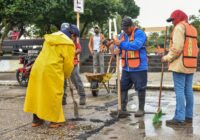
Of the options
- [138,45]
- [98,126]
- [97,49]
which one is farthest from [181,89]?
[97,49]

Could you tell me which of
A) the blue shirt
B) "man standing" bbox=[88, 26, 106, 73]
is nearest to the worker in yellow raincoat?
the blue shirt

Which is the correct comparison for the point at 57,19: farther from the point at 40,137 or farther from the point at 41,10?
the point at 40,137

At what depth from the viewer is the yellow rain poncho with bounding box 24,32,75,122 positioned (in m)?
7.46

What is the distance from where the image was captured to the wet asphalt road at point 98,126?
7.05 m

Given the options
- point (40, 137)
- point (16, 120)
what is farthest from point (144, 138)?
point (16, 120)

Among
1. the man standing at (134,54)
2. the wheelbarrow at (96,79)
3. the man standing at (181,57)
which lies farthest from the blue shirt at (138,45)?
the wheelbarrow at (96,79)

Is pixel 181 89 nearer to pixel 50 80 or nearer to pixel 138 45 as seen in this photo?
pixel 138 45

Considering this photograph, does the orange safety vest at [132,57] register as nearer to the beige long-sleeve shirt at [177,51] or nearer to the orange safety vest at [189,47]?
the beige long-sleeve shirt at [177,51]

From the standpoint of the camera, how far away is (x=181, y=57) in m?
7.60

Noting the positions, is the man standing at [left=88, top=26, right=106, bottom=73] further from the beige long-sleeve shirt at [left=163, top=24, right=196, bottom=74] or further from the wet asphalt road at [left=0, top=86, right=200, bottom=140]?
the beige long-sleeve shirt at [left=163, top=24, right=196, bottom=74]

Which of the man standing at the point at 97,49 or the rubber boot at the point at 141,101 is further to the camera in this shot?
the man standing at the point at 97,49

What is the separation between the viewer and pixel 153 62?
67.1 feet

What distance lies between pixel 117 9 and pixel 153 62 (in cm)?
1087

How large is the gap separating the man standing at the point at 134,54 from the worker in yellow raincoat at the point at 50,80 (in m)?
1.08
